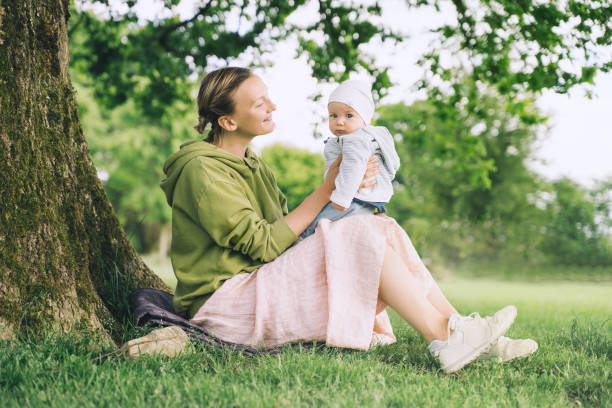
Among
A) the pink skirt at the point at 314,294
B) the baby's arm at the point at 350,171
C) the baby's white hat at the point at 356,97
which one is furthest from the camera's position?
the baby's white hat at the point at 356,97

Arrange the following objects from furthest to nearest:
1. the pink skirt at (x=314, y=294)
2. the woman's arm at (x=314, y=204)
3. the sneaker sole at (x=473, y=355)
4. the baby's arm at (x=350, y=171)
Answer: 1. the woman's arm at (x=314, y=204)
2. the baby's arm at (x=350, y=171)
3. the pink skirt at (x=314, y=294)
4. the sneaker sole at (x=473, y=355)

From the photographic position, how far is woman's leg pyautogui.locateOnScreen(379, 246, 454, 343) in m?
2.77

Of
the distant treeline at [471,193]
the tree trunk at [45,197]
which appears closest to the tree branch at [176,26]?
the tree trunk at [45,197]

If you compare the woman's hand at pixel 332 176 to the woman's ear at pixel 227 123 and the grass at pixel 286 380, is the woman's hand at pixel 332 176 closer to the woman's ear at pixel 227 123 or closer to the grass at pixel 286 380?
the woman's ear at pixel 227 123

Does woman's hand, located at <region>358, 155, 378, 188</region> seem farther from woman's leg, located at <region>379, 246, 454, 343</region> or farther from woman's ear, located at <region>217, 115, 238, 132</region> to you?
woman's ear, located at <region>217, 115, 238, 132</region>

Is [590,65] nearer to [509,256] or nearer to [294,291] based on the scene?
[294,291]

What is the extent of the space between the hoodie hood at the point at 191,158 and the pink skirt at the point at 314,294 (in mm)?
675

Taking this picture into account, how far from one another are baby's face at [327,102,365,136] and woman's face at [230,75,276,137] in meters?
0.42

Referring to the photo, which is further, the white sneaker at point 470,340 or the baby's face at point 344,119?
the baby's face at point 344,119

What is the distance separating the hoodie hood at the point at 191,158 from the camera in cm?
311

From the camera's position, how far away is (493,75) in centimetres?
753

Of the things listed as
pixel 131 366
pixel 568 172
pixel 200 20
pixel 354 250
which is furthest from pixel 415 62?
pixel 568 172

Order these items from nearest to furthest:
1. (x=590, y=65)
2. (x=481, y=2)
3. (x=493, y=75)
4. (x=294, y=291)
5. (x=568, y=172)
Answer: (x=294, y=291) < (x=590, y=65) < (x=481, y=2) < (x=493, y=75) < (x=568, y=172)

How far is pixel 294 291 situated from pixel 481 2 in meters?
5.70
